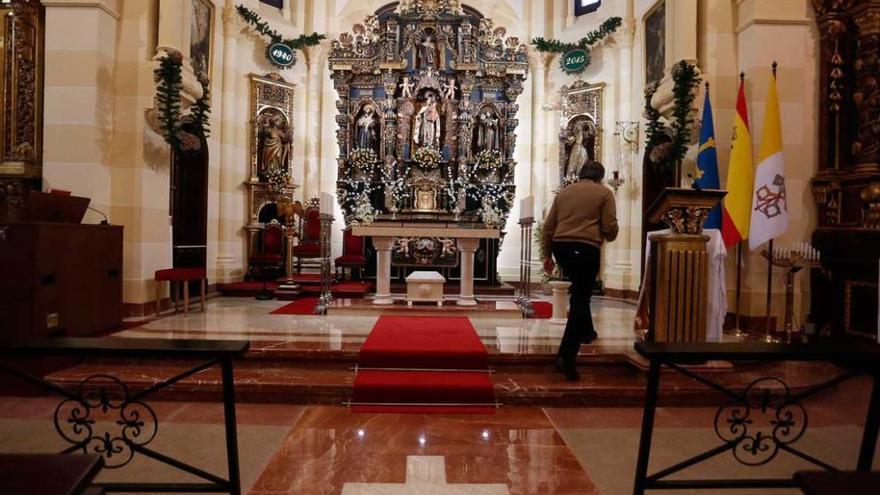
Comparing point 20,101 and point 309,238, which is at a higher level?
point 20,101

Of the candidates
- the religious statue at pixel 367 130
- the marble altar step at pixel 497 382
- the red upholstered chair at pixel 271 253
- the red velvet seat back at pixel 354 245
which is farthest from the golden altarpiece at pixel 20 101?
the religious statue at pixel 367 130

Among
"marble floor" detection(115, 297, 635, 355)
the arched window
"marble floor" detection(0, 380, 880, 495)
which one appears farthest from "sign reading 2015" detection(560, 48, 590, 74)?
"marble floor" detection(0, 380, 880, 495)

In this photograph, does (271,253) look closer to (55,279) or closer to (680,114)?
(55,279)

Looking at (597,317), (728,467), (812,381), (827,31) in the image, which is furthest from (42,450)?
(827,31)

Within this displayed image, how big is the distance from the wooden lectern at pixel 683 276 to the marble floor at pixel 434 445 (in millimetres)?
662

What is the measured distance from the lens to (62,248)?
17.6 ft

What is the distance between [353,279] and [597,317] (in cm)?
534

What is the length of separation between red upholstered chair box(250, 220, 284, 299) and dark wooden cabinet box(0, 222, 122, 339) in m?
4.27

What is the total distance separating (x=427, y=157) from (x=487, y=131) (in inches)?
57.1

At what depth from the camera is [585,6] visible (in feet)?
38.6

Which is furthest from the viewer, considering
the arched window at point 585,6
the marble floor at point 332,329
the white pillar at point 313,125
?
the white pillar at point 313,125

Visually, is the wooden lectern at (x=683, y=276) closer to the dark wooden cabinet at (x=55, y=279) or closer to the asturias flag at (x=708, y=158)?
the asturias flag at (x=708, y=158)

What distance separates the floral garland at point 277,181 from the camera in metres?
11.0

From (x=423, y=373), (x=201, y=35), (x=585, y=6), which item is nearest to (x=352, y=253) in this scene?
(x=201, y=35)
